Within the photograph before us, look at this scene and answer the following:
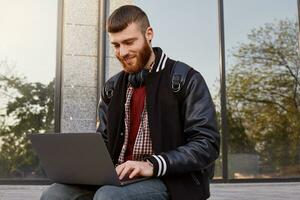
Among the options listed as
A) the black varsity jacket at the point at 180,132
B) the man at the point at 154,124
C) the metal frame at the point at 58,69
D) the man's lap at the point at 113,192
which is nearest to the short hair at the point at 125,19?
the man at the point at 154,124

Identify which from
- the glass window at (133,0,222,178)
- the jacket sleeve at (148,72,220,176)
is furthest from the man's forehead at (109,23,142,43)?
the glass window at (133,0,222,178)

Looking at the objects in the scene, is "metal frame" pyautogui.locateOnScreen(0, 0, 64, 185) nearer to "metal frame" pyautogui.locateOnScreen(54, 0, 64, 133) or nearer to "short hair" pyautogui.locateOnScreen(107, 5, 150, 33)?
"metal frame" pyautogui.locateOnScreen(54, 0, 64, 133)

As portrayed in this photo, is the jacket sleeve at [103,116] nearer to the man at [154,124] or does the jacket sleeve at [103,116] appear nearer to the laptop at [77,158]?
the man at [154,124]

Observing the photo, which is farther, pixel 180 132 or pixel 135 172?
pixel 180 132

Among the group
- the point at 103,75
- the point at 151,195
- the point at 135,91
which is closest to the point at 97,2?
the point at 103,75

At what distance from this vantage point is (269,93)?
7.32 m

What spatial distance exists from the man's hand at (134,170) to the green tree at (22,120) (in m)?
4.81

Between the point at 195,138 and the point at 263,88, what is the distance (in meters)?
5.87

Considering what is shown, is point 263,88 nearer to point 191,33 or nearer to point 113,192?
point 191,33

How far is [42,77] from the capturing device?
21.3ft

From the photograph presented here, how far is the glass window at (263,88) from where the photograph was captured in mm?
7062

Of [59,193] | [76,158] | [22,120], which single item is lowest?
[59,193]

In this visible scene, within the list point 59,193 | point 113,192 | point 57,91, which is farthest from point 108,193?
point 57,91

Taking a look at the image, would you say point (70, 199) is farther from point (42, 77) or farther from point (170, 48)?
point (170, 48)
